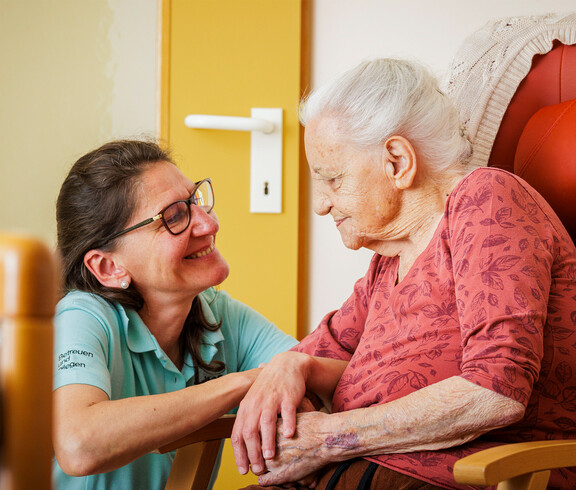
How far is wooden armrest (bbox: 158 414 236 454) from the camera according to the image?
1.23 metres

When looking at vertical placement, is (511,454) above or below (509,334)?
below

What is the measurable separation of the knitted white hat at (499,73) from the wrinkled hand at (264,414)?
2.16 ft

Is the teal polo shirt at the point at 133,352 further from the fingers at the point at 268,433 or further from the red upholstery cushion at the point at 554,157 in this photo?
the red upholstery cushion at the point at 554,157

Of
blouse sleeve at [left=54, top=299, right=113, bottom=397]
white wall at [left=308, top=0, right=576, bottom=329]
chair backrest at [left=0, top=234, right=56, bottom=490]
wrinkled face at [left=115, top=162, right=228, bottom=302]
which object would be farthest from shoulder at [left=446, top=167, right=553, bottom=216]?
white wall at [left=308, top=0, right=576, bottom=329]

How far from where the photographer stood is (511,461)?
32.4 inches

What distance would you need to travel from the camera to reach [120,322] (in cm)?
138

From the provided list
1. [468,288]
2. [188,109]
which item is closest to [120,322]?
[468,288]

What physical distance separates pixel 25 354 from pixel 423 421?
758 millimetres

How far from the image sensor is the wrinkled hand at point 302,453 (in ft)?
3.65

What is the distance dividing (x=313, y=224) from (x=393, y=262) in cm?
94

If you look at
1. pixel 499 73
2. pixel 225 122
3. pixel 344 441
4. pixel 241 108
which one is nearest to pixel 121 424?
pixel 344 441

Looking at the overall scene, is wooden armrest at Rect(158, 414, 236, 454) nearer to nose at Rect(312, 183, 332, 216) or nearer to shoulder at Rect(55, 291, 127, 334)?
shoulder at Rect(55, 291, 127, 334)

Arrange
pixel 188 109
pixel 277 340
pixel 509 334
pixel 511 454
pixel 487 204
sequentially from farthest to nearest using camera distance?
pixel 188 109, pixel 277 340, pixel 487 204, pixel 509 334, pixel 511 454

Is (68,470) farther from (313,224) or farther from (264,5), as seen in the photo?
(264,5)
